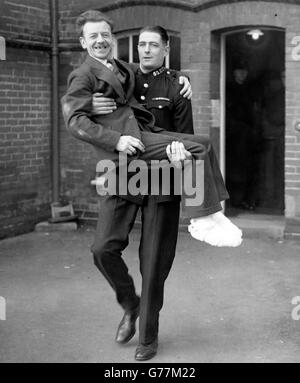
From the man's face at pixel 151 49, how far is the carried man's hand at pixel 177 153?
707 millimetres

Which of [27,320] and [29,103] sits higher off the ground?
[29,103]

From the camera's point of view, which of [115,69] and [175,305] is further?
[175,305]

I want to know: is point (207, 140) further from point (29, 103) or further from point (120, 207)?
point (29, 103)

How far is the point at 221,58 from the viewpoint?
9.73 meters

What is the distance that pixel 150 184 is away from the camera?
471cm

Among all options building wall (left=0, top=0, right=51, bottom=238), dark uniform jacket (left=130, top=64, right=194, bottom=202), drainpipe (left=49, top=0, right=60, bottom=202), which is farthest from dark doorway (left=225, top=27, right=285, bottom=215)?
dark uniform jacket (left=130, top=64, right=194, bottom=202)

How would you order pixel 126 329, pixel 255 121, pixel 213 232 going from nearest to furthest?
pixel 213 232 < pixel 126 329 < pixel 255 121

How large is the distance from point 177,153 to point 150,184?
0.42 m

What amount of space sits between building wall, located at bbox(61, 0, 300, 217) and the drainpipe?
133 millimetres

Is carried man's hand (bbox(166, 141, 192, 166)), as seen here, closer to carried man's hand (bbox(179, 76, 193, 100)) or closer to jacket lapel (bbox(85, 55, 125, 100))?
jacket lapel (bbox(85, 55, 125, 100))

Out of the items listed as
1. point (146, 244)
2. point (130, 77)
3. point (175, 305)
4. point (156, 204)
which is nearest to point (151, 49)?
point (130, 77)

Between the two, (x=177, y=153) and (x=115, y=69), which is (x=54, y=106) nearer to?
(x=115, y=69)

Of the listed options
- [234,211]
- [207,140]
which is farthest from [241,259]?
[207,140]

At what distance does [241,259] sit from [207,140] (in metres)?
3.76
